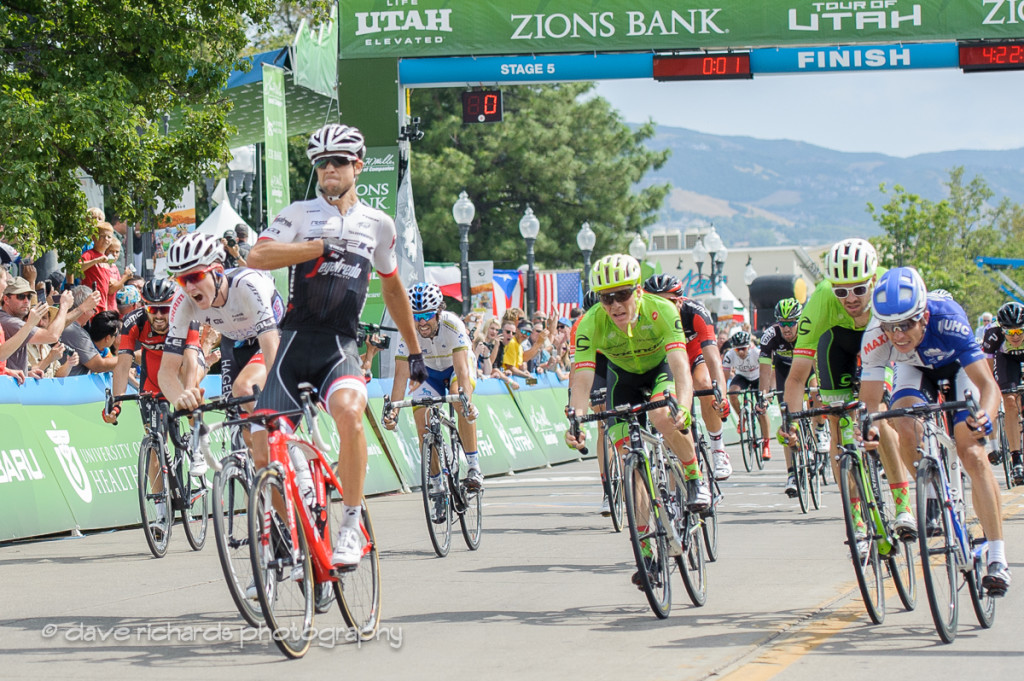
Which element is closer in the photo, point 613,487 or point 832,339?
point 832,339

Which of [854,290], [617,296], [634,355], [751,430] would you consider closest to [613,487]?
[634,355]

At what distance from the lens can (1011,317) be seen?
50.9ft

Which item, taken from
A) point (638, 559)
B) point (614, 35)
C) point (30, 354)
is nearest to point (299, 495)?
point (638, 559)

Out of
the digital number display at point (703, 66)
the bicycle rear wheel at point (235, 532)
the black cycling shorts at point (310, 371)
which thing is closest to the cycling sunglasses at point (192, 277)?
the black cycling shorts at point (310, 371)

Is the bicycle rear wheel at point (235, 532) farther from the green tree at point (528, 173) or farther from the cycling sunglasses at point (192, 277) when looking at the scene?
the green tree at point (528, 173)

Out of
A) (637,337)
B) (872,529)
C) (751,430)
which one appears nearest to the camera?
(872,529)

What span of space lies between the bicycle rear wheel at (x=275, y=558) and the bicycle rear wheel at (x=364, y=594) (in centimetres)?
38

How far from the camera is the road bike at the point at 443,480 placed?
10.6 meters

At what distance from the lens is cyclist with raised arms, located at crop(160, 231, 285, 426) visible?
8508mm

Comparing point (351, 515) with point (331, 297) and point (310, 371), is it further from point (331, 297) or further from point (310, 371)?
point (331, 297)

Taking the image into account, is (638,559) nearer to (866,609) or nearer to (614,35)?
(866,609)

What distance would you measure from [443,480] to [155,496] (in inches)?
89.1

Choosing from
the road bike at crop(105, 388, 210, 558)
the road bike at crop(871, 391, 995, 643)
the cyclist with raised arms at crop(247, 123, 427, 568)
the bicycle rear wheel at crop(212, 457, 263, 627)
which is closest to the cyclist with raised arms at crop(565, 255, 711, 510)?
the road bike at crop(871, 391, 995, 643)

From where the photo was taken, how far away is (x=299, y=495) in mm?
6305
